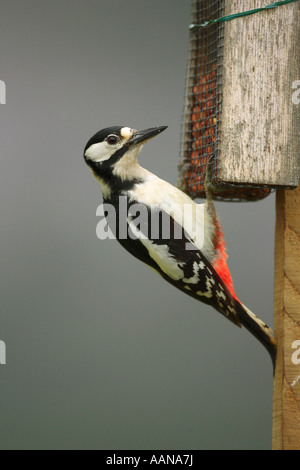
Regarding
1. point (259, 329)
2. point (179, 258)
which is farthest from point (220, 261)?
point (259, 329)

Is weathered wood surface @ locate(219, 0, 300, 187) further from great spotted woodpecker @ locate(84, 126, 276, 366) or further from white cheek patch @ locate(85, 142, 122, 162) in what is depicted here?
white cheek patch @ locate(85, 142, 122, 162)

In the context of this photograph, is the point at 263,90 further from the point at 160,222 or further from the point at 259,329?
the point at 259,329

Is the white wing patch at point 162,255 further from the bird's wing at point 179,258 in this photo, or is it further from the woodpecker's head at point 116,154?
the woodpecker's head at point 116,154

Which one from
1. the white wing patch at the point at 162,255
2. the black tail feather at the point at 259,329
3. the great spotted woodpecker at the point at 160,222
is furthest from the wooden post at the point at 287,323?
the white wing patch at the point at 162,255

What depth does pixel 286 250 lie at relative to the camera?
6.20 ft

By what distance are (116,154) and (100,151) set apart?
5 cm

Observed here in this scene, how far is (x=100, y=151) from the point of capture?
82.1 inches

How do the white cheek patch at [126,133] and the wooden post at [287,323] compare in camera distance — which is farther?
the white cheek patch at [126,133]

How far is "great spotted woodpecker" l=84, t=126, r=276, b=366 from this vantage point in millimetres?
2062

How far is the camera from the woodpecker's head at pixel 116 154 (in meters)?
2.05

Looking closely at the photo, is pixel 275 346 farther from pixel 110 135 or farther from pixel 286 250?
pixel 110 135

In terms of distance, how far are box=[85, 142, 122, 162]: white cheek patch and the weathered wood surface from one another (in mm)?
365
